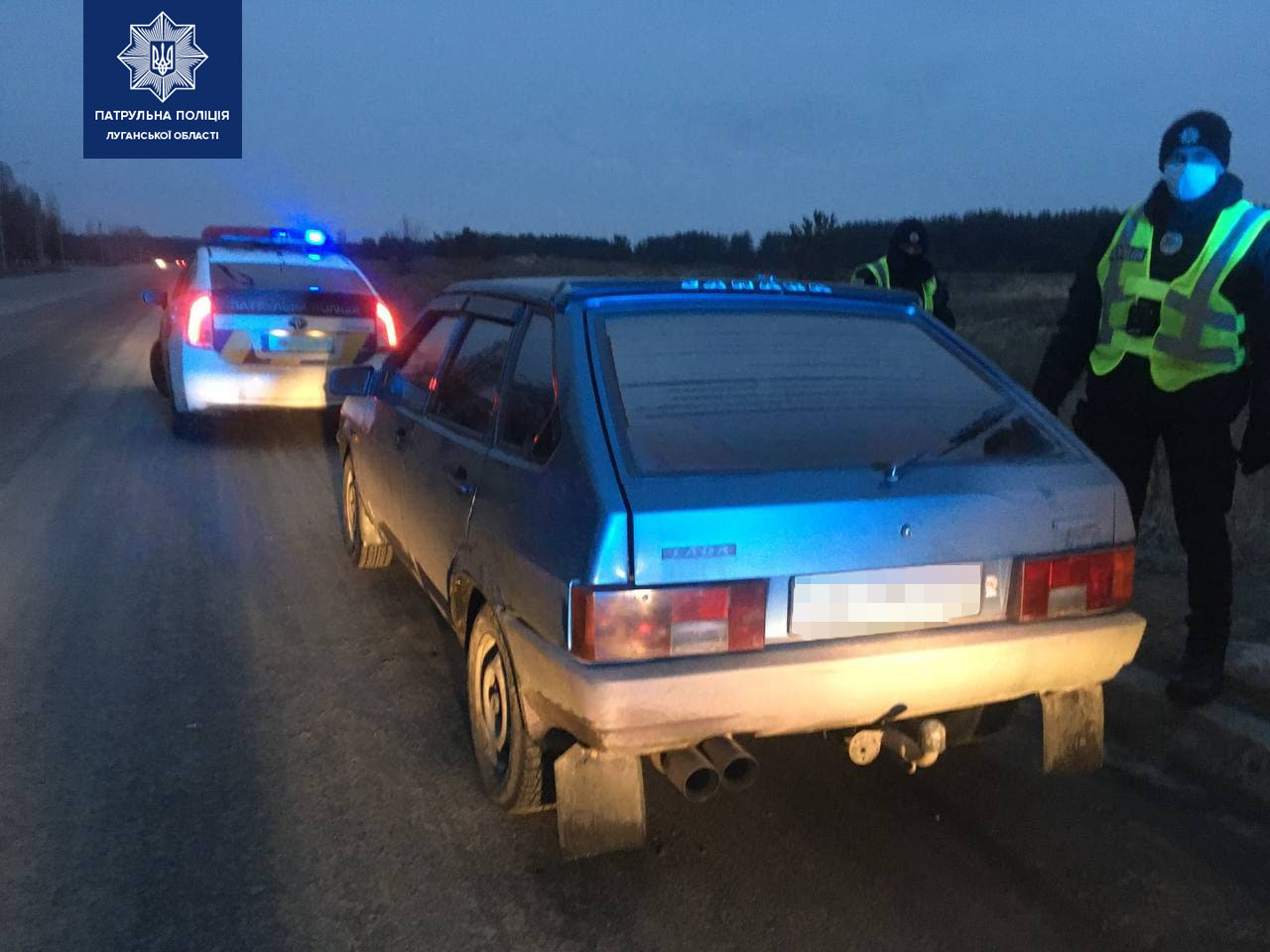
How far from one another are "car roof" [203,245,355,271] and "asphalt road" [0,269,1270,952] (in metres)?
4.91

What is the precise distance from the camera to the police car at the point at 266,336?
8.82 meters

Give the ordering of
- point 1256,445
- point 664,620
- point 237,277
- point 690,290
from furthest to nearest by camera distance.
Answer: point 237,277, point 1256,445, point 690,290, point 664,620

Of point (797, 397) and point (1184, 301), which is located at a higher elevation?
point (1184, 301)

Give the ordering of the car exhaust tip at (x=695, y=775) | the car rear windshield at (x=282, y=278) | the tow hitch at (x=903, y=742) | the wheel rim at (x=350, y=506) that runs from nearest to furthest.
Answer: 1. the car exhaust tip at (x=695, y=775)
2. the tow hitch at (x=903, y=742)
3. the wheel rim at (x=350, y=506)
4. the car rear windshield at (x=282, y=278)

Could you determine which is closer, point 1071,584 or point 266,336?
point 1071,584

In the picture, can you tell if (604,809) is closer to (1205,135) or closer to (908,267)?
(1205,135)

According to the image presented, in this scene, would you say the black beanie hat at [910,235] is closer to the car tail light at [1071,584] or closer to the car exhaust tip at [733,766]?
the car tail light at [1071,584]

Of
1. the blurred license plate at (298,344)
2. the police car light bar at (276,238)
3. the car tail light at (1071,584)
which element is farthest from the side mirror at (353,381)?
the police car light bar at (276,238)

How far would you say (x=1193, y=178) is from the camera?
3.70 meters

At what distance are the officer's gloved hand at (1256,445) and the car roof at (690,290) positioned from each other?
1.19 meters

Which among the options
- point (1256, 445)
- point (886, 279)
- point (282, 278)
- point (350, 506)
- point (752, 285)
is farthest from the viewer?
point (282, 278)

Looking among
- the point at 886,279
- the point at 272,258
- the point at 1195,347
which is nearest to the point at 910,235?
the point at 886,279

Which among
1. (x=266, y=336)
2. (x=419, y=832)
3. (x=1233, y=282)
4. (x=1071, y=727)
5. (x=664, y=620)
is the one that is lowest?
(x=419, y=832)

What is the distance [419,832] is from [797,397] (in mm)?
1699
